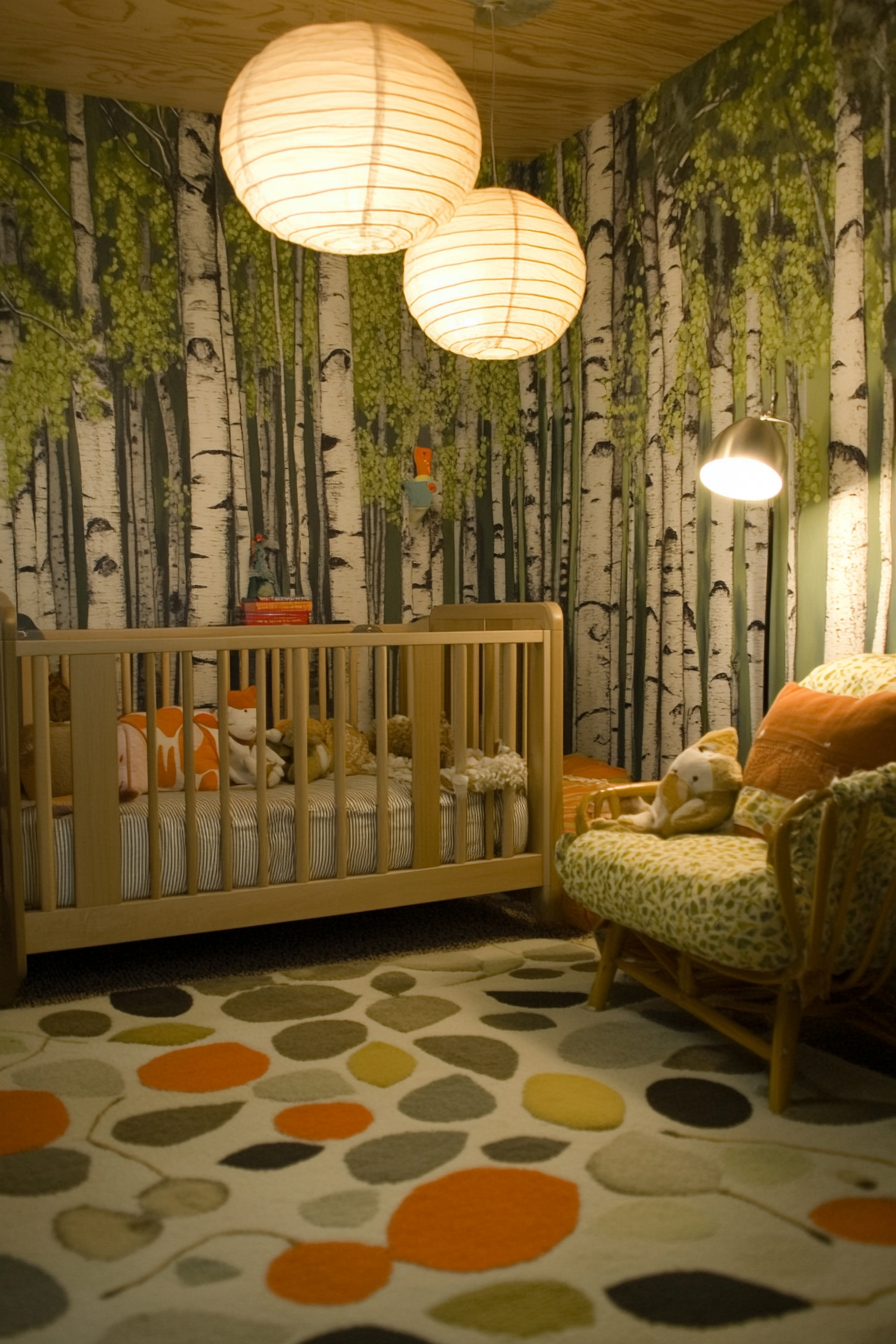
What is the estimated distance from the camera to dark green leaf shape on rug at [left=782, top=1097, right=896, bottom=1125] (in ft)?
6.04

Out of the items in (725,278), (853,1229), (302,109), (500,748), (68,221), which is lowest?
(853,1229)

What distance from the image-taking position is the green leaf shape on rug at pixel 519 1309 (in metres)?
1.31

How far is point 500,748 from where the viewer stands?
2.96 m

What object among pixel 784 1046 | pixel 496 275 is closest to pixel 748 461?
pixel 496 275

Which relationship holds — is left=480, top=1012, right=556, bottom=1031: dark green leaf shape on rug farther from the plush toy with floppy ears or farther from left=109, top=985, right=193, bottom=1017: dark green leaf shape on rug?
left=109, top=985, right=193, bottom=1017: dark green leaf shape on rug

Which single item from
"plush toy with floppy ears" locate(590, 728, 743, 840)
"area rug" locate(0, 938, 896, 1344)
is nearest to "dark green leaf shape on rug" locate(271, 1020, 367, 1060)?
"area rug" locate(0, 938, 896, 1344)

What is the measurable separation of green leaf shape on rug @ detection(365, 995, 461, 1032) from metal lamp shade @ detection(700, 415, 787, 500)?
1.40 meters

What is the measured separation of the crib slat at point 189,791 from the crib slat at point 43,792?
0.98 feet

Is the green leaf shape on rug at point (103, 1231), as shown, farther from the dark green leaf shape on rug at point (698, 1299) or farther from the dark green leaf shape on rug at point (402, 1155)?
the dark green leaf shape on rug at point (698, 1299)

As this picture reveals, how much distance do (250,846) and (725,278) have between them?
2113 millimetres

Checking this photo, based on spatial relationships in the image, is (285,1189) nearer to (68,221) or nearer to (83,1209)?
(83,1209)

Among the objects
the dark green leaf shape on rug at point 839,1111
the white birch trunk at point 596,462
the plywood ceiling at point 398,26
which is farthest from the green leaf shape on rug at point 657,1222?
the plywood ceiling at point 398,26

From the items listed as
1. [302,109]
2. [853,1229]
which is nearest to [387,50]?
[302,109]

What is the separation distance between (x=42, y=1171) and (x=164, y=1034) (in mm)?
550
